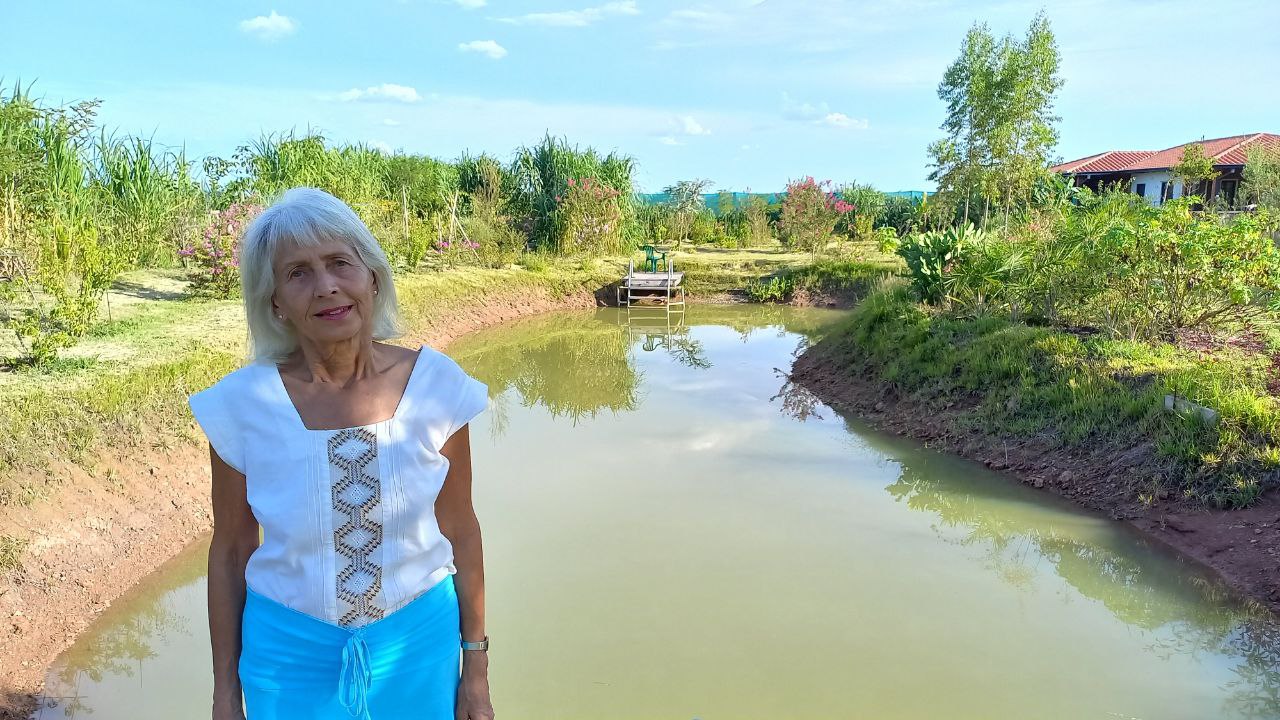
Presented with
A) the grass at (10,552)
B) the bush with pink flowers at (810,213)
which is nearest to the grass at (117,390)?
the grass at (10,552)

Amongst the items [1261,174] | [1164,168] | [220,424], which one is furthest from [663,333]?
[1164,168]

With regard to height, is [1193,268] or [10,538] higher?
[1193,268]

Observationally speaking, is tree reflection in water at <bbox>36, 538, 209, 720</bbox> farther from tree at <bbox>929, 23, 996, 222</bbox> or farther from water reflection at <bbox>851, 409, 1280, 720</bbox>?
tree at <bbox>929, 23, 996, 222</bbox>

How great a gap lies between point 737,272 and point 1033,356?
34.3ft

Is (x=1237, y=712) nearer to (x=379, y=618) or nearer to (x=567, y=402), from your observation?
(x=379, y=618)

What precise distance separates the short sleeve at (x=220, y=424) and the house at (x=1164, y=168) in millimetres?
26547

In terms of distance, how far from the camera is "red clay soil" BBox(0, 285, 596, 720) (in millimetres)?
3672

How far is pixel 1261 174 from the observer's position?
20.8 metres

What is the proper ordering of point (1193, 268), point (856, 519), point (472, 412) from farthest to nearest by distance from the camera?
1. point (1193, 268)
2. point (856, 519)
3. point (472, 412)

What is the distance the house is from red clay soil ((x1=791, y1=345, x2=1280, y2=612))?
20.0 m

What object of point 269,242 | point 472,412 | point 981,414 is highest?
point 269,242

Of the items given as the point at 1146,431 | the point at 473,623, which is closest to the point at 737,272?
the point at 1146,431

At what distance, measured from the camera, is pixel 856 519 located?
221 inches

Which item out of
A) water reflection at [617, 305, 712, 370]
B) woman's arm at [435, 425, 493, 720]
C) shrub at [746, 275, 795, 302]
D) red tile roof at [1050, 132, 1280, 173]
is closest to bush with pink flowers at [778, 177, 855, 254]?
shrub at [746, 275, 795, 302]
